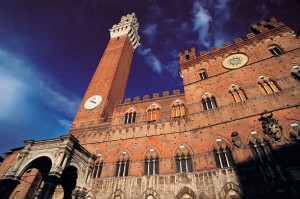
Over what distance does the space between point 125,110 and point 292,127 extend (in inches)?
539

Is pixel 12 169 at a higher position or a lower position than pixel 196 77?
lower

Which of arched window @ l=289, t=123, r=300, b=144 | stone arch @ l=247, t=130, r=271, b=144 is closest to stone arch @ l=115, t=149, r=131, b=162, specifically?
stone arch @ l=247, t=130, r=271, b=144

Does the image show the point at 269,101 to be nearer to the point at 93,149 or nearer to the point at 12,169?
the point at 93,149

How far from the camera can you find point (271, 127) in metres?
11.3

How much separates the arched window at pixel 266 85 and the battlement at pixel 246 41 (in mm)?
4960

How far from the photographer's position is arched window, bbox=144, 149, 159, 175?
43.4 feet

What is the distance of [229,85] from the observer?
15188 millimetres

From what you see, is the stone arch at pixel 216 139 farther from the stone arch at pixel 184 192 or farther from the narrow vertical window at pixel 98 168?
the narrow vertical window at pixel 98 168

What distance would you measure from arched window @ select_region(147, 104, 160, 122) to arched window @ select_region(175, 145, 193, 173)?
422 centimetres

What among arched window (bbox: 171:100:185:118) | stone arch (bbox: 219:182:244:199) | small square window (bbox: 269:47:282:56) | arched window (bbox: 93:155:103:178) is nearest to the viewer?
stone arch (bbox: 219:182:244:199)

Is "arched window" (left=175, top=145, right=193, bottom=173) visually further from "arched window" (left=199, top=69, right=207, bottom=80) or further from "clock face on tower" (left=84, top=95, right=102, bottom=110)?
"clock face on tower" (left=84, top=95, right=102, bottom=110)

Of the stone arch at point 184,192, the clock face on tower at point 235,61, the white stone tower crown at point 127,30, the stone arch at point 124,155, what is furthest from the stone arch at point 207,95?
the white stone tower crown at point 127,30

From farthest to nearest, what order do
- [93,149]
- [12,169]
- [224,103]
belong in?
1. [93,149]
2. [224,103]
3. [12,169]

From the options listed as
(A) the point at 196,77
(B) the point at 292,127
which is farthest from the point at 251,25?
(B) the point at 292,127
